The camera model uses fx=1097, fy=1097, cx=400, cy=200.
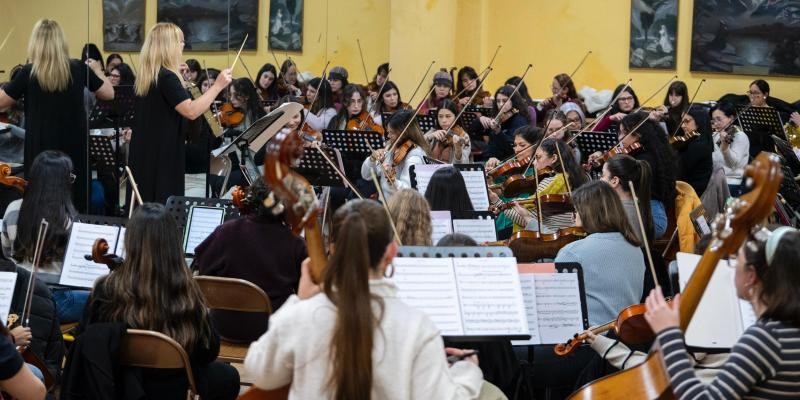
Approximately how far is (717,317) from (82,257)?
7.44ft

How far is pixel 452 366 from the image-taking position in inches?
97.6

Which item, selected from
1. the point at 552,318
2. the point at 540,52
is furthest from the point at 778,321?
the point at 540,52

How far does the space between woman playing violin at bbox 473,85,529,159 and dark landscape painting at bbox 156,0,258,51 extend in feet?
6.29

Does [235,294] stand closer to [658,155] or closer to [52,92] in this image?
[52,92]

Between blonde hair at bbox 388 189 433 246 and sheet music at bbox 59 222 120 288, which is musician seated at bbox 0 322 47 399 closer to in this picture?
blonde hair at bbox 388 189 433 246

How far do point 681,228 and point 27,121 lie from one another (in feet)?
10.7

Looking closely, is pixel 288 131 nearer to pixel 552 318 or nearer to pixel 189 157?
pixel 552 318

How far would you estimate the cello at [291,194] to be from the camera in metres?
2.20

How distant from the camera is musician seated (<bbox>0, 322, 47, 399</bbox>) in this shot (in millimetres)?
2324

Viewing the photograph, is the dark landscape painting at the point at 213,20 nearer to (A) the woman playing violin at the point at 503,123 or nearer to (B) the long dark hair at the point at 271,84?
(B) the long dark hair at the point at 271,84

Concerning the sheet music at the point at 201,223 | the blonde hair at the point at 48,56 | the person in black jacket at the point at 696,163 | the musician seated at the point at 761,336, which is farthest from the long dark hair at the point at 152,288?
the person in black jacket at the point at 696,163

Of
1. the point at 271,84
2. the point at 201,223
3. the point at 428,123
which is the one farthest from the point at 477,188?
the point at 271,84

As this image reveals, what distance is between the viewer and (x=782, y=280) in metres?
2.39

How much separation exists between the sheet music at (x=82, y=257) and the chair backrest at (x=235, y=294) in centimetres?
60
